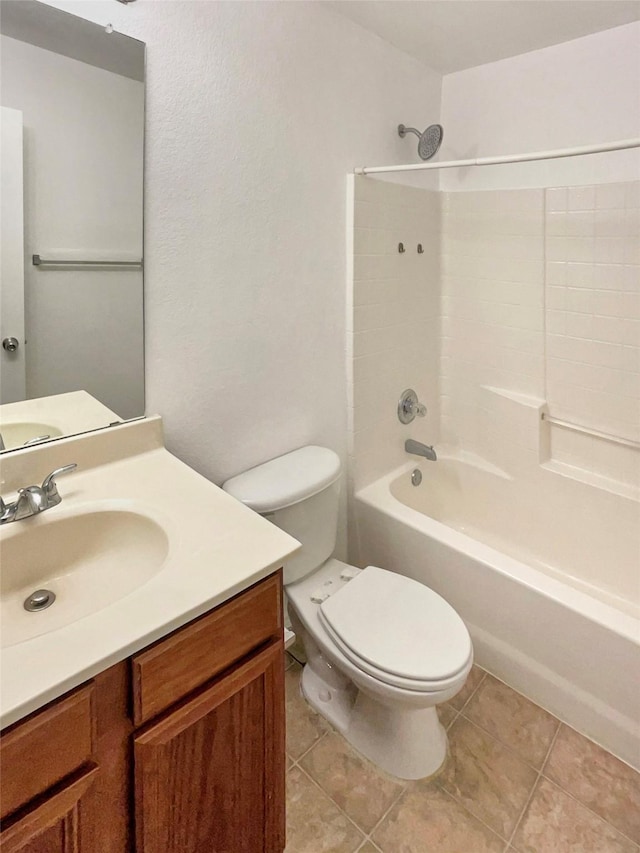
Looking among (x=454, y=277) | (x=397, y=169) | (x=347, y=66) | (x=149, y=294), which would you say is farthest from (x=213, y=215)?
(x=454, y=277)

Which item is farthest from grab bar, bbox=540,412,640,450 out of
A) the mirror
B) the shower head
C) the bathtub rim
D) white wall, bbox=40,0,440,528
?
the mirror

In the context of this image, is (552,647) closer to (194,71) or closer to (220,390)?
(220,390)

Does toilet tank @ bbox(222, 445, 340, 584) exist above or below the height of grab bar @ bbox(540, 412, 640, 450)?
below

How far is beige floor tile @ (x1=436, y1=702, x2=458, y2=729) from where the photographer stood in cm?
163

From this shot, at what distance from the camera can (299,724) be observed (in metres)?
1.62

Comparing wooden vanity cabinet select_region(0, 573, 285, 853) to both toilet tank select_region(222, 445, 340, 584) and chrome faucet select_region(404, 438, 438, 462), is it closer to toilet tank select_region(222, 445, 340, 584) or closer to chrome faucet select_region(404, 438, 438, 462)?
toilet tank select_region(222, 445, 340, 584)

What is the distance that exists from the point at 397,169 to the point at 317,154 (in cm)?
27

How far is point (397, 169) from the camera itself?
1.68m

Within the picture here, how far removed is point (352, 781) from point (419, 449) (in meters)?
1.24

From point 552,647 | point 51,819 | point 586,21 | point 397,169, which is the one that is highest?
point 586,21

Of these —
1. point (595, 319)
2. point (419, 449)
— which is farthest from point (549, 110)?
point (419, 449)

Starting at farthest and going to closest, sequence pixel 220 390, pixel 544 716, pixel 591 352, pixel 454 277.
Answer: pixel 454 277
pixel 591 352
pixel 544 716
pixel 220 390

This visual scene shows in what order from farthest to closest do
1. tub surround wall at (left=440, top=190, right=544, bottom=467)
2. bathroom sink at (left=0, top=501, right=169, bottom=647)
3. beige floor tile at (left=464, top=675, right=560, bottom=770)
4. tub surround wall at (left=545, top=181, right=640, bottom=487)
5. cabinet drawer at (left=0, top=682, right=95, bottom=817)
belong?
tub surround wall at (left=440, top=190, right=544, bottom=467), tub surround wall at (left=545, top=181, right=640, bottom=487), beige floor tile at (left=464, top=675, right=560, bottom=770), bathroom sink at (left=0, top=501, right=169, bottom=647), cabinet drawer at (left=0, top=682, right=95, bottom=817)

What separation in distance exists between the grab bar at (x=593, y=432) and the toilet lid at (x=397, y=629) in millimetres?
995
